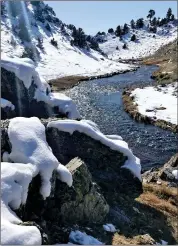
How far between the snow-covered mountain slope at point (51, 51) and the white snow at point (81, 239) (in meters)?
74.3

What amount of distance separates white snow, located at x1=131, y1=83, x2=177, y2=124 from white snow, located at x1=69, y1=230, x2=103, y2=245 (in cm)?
3312

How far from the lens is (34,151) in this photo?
49.1ft

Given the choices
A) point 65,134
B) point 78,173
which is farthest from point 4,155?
point 65,134

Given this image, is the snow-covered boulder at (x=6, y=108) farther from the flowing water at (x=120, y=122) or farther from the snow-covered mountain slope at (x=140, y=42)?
the snow-covered mountain slope at (x=140, y=42)

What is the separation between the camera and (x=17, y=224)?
11445 millimetres

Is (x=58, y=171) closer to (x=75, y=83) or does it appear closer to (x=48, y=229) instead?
(x=48, y=229)

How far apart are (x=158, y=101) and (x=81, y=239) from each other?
45.2 m

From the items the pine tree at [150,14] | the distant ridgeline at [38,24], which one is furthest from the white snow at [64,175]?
the pine tree at [150,14]

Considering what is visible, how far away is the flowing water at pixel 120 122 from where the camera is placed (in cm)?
3791

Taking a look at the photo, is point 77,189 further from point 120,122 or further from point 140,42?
point 140,42

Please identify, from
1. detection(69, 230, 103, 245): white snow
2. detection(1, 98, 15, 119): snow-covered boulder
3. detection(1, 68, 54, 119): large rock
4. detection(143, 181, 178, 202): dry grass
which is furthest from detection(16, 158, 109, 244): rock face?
detection(1, 68, 54, 119): large rock

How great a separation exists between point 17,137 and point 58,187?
9.02 feet

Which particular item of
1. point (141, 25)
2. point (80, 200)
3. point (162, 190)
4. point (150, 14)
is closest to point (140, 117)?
point (162, 190)

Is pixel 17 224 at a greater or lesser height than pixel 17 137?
lesser
